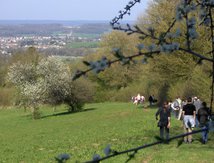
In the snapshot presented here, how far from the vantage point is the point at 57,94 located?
43.8 m

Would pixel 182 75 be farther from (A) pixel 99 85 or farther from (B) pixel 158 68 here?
(A) pixel 99 85

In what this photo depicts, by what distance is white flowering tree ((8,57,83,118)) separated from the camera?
43.6 metres

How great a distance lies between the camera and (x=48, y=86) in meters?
43.8

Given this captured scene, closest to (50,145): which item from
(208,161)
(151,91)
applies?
(208,161)

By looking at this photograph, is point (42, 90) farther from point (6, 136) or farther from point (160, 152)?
point (160, 152)

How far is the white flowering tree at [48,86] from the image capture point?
43.6 m

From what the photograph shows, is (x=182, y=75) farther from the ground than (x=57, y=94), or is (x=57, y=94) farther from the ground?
(x=182, y=75)

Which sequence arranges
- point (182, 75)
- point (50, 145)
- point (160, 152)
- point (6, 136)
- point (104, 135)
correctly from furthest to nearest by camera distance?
point (182, 75), point (6, 136), point (104, 135), point (50, 145), point (160, 152)

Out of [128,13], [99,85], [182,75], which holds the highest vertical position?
[128,13]

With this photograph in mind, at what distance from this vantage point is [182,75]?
34.9 m

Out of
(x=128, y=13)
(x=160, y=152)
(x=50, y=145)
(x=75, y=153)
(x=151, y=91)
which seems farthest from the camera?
(x=151, y=91)

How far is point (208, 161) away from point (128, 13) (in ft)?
36.5

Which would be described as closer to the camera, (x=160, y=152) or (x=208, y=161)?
(x=208, y=161)

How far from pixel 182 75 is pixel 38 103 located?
15.0 meters
